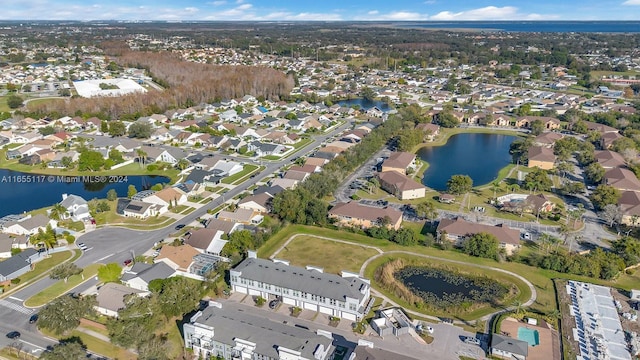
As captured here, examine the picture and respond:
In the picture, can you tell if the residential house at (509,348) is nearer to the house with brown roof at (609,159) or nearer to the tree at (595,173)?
the tree at (595,173)

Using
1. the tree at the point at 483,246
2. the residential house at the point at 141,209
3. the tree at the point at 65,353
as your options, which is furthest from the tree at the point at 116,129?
the tree at the point at 483,246

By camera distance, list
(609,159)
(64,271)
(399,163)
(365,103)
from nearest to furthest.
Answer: (64,271) → (399,163) → (609,159) → (365,103)

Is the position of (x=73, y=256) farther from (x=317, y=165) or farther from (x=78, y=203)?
(x=317, y=165)

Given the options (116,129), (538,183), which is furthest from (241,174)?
(538,183)

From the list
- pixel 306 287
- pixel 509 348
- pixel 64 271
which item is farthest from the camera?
pixel 64 271

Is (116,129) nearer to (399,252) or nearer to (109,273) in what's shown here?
(109,273)

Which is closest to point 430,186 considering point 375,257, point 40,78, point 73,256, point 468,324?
point 375,257

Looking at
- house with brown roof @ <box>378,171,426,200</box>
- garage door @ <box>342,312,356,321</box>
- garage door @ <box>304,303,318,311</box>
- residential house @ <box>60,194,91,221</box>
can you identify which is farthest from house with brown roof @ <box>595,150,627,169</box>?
residential house @ <box>60,194,91,221</box>

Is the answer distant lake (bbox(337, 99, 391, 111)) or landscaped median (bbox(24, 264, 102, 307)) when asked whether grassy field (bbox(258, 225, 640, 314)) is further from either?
distant lake (bbox(337, 99, 391, 111))
